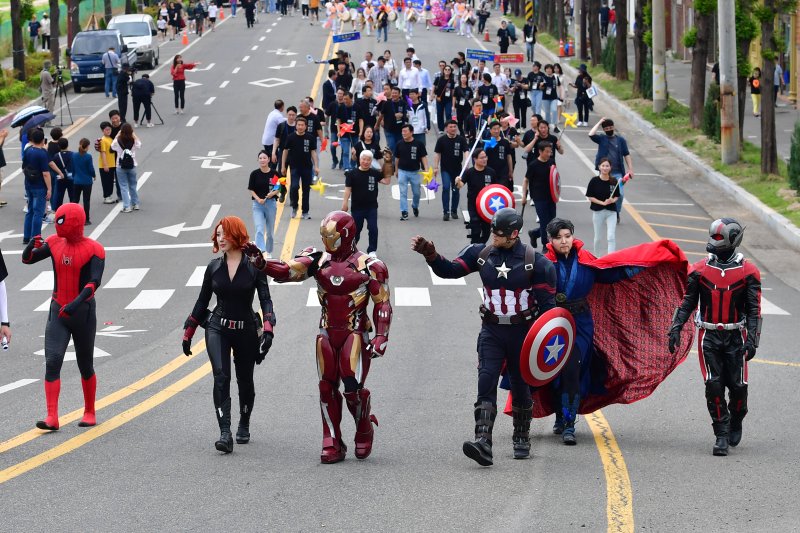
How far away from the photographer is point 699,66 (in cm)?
3638

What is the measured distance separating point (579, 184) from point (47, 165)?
39.1ft

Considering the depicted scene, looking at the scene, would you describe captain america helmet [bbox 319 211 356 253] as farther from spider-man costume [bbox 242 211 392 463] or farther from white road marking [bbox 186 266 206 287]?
white road marking [bbox 186 266 206 287]

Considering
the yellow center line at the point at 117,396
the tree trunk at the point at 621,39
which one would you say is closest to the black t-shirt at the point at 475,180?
the yellow center line at the point at 117,396

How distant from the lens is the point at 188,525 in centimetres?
868

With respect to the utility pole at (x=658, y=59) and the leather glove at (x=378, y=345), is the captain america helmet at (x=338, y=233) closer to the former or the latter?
the leather glove at (x=378, y=345)

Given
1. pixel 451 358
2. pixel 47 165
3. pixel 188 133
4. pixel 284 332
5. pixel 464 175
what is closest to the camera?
pixel 451 358

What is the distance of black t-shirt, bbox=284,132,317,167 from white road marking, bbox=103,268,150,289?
385cm

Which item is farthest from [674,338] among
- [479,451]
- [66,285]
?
[66,285]

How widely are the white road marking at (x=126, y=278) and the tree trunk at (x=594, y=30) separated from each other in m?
34.7

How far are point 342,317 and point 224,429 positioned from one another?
4.38ft

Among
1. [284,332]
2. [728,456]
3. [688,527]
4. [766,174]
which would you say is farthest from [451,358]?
[766,174]

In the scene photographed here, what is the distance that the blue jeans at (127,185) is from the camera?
87.9 ft

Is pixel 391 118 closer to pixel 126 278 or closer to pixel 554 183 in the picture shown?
pixel 554 183

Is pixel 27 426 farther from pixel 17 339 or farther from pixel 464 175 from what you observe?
pixel 464 175
